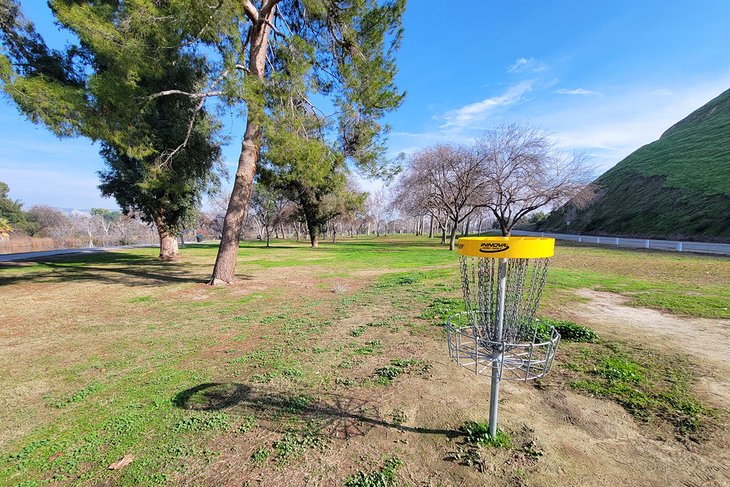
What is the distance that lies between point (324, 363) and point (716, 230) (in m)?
36.7

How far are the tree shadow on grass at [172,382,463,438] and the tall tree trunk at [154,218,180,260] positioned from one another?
18.3 m

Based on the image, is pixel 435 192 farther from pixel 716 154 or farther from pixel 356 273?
pixel 716 154

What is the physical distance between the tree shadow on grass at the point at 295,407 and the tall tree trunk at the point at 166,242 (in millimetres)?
18265

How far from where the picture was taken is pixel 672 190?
3500 centimetres

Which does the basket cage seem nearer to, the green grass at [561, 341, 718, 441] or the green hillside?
the green grass at [561, 341, 718, 441]

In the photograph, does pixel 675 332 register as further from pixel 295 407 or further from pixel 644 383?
pixel 295 407

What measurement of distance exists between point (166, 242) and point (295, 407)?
1969cm

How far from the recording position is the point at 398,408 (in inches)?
121

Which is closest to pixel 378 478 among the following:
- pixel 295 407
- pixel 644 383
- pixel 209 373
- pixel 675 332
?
pixel 295 407

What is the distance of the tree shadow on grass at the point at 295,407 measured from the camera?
2.78m

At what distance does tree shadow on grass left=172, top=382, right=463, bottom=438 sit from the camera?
2.78 metres

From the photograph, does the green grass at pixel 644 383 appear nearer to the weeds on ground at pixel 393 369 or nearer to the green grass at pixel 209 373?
the green grass at pixel 209 373

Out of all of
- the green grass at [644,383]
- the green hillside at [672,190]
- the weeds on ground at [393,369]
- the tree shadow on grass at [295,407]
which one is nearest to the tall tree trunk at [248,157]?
the tree shadow on grass at [295,407]

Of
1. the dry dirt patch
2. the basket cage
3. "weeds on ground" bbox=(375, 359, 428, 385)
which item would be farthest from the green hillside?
the basket cage
